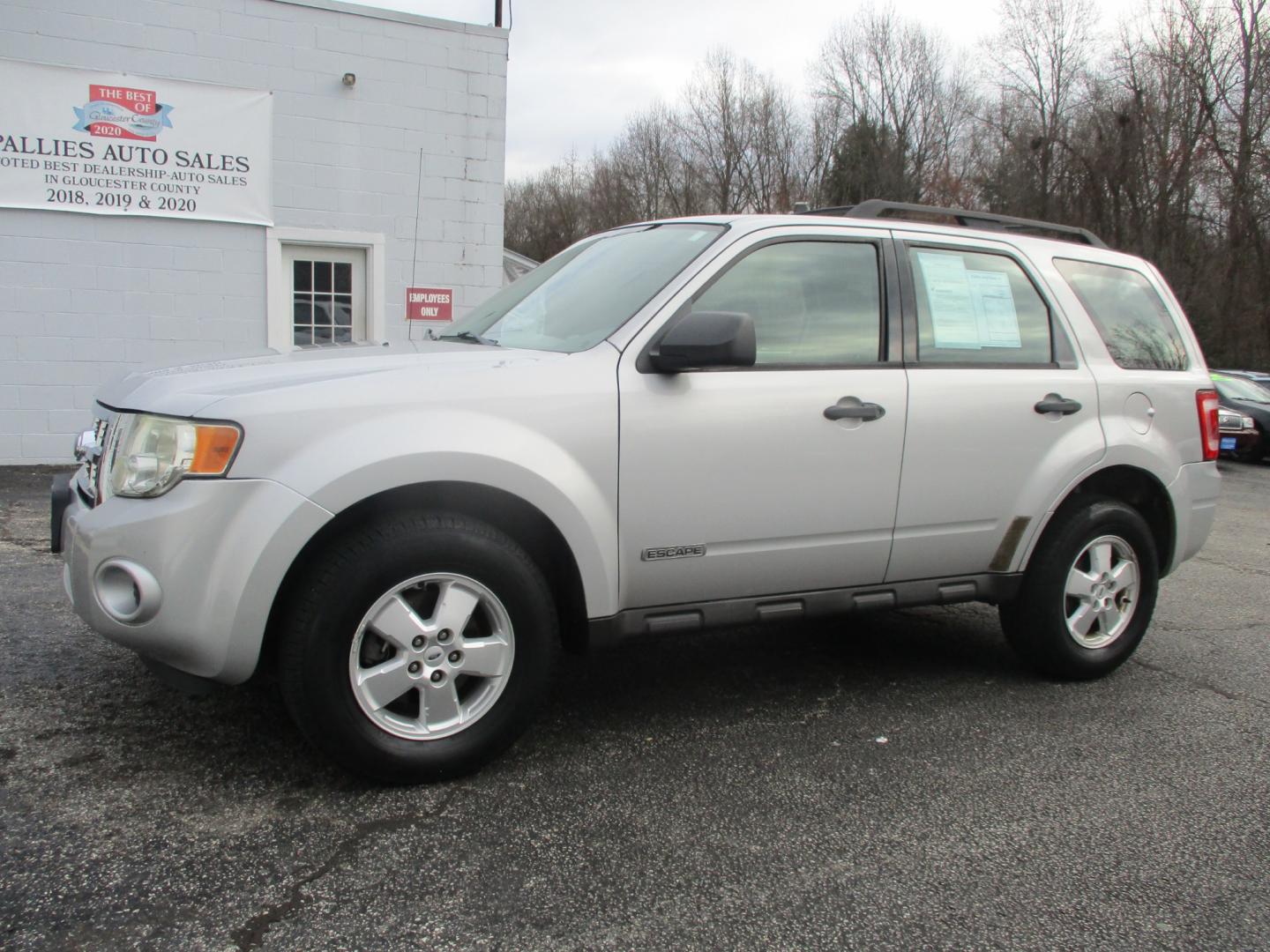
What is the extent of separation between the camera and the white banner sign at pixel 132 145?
9539 millimetres

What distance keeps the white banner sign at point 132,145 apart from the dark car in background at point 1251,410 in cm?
1384

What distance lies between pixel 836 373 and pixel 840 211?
3.47 feet

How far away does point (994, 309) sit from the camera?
A: 13.7 ft

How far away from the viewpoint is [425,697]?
120 inches

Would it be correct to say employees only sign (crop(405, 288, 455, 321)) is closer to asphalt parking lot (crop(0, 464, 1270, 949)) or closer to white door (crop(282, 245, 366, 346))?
white door (crop(282, 245, 366, 346))

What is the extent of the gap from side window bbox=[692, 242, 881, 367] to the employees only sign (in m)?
7.80

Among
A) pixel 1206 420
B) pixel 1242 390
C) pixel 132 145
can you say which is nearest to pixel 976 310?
pixel 1206 420

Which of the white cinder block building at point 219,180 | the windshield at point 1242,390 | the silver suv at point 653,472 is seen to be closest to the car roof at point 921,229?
the silver suv at point 653,472

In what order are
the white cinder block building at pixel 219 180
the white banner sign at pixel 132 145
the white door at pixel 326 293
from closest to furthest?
the white banner sign at pixel 132 145, the white cinder block building at pixel 219 180, the white door at pixel 326 293

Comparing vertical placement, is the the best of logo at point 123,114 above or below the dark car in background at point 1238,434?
above

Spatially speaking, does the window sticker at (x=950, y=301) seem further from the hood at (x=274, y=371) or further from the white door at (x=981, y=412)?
the hood at (x=274, y=371)

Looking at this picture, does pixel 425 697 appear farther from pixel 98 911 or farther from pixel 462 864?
pixel 98 911

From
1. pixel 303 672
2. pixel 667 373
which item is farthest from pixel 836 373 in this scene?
pixel 303 672

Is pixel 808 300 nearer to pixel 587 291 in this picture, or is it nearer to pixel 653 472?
pixel 587 291
